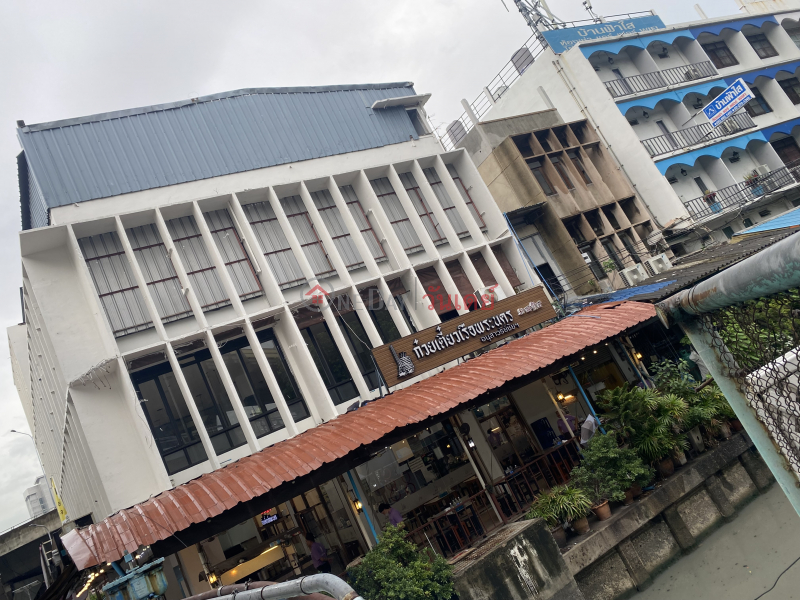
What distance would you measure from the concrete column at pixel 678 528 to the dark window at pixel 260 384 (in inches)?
360

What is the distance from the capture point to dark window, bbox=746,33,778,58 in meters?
31.0

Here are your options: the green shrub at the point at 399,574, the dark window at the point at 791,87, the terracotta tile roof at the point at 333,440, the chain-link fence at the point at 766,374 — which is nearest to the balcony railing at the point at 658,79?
the dark window at the point at 791,87

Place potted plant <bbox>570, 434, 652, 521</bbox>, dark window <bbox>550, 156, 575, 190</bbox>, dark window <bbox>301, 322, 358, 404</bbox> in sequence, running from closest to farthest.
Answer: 1. potted plant <bbox>570, 434, 652, 521</bbox>
2. dark window <bbox>301, 322, 358, 404</bbox>
3. dark window <bbox>550, 156, 575, 190</bbox>

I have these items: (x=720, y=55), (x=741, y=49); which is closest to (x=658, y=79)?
(x=720, y=55)

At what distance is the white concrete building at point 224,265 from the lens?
42.5ft

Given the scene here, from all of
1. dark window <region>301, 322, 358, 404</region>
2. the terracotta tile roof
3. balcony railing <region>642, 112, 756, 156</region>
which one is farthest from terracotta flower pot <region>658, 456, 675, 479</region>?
balcony railing <region>642, 112, 756, 156</region>

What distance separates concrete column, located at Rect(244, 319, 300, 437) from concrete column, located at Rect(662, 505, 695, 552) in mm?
8684

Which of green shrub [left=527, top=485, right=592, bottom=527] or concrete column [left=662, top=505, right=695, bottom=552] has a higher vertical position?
green shrub [left=527, top=485, right=592, bottom=527]

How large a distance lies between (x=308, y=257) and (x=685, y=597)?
12.3 metres

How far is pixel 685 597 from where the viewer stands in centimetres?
865

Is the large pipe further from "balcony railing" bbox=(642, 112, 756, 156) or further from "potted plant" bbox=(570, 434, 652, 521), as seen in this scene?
"balcony railing" bbox=(642, 112, 756, 156)

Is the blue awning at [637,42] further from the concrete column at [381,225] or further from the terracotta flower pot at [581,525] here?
the terracotta flower pot at [581,525]

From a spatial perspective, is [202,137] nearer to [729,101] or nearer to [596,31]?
[596,31]

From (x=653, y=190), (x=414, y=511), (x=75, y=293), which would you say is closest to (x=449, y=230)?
(x=414, y=511)
